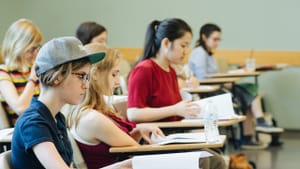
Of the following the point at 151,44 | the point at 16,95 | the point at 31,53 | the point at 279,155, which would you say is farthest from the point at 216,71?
the point at 16,95

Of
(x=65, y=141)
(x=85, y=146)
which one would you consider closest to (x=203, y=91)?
(x=85, y=146)

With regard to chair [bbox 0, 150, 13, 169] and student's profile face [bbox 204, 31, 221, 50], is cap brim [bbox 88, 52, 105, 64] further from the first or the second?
student's profile face [bbox 204, 31, 221, 50]

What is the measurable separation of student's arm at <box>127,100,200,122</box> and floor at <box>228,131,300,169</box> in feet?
6.19

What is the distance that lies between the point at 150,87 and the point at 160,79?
0.29 ft

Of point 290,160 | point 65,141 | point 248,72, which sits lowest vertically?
point 290,160

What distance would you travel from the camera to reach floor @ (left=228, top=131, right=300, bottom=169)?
4723 millimetres

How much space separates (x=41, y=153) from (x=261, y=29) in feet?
16.6

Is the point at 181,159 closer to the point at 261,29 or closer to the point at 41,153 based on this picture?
the point at 41,153

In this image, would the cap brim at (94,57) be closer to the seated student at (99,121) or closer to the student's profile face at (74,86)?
the student's profile face at (74,86)

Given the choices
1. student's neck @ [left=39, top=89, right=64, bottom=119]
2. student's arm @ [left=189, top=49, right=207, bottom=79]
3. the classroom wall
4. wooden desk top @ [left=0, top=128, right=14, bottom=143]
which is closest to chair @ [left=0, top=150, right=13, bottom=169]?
student's neck @ [left=39, top=89, right=64, bottom=119]

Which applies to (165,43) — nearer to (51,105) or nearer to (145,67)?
(145,67)

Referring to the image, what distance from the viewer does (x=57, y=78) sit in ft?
5.96

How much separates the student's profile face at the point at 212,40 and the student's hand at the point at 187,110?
9.66 feet

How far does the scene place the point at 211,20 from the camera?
6.58m
